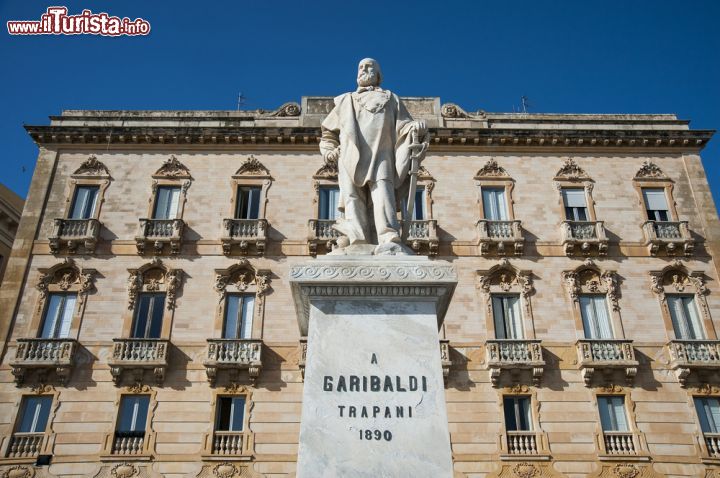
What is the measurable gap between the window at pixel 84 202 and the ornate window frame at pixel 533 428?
1715 centimetres

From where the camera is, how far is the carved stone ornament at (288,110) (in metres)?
27.0

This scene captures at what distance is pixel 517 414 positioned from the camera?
68.7ft

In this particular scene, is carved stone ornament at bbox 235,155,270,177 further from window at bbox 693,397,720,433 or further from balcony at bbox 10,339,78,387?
window at bbox 693,397,720,433

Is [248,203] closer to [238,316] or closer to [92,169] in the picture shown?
[238,316]

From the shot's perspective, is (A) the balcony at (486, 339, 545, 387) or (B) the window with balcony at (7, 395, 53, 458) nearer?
(B) the window with balcony at (7, 395, 53, 458)

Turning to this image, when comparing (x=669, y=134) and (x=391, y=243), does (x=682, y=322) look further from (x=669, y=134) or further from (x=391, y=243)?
(x=391, y=243)

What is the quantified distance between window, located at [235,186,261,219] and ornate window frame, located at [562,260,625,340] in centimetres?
1232

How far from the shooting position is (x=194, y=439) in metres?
20.4

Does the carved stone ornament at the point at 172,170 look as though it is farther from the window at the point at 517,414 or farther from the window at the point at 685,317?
the window at the point at 685,317

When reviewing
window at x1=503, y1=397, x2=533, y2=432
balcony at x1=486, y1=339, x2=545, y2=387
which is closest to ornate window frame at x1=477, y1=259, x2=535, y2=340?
balcony at x1=486, y1=339, x2=545, y2=387

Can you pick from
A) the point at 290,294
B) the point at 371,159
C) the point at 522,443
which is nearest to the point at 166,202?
the point at 290,294

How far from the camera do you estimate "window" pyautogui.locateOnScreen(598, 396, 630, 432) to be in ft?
68.3

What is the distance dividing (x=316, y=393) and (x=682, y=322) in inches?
822

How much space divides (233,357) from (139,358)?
322 centimetres
